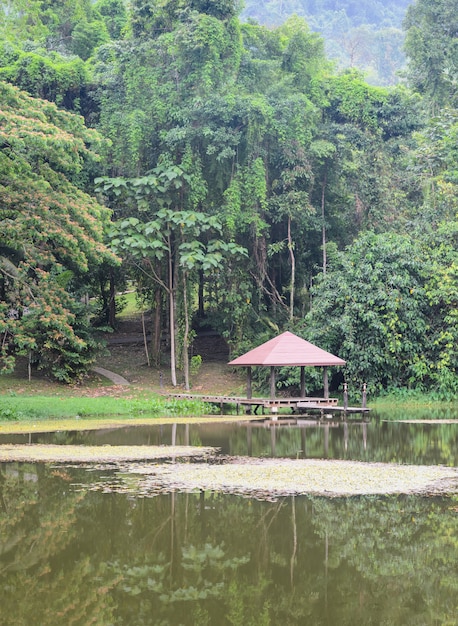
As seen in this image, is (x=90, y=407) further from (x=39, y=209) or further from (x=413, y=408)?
(x=413, y=408)

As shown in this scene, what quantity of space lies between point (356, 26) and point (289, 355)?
111568 millimetres

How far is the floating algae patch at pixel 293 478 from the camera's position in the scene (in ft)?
36.5

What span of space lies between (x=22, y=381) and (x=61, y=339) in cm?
217

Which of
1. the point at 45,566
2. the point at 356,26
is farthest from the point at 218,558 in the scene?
the point at 356,26

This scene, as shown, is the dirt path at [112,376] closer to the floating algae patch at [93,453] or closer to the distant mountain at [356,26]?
the floating algae patch at [93,453]

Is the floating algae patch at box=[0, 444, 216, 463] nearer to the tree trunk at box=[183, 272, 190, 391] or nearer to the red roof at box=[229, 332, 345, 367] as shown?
the red roof at box=[229, 332, 345, 367]

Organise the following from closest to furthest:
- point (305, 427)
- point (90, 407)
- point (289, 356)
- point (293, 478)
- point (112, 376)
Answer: point (293, 478) → point (305, 427) → point (90, 407) → point (289, 356) → point (112, 376)

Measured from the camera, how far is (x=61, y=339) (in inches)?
1150

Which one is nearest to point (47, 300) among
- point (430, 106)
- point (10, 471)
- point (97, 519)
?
point (10, 471)

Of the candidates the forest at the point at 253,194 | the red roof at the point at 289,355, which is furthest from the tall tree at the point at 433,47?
the red roof at the point at 289,355

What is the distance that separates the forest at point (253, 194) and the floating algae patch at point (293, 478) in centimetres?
1456

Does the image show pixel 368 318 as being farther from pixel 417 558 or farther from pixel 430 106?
pixel 417 558

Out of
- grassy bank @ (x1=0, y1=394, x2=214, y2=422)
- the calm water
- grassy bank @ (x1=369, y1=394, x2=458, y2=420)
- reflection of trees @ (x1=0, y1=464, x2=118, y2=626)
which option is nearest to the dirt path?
grassy bank @ (x1=0, y1=394, x2=214, y2=422)

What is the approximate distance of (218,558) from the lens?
25.3 feet
